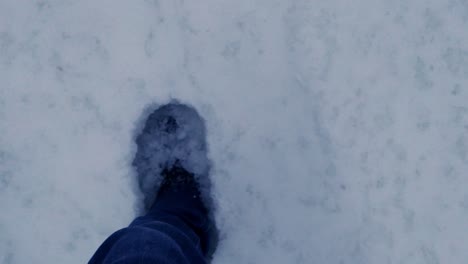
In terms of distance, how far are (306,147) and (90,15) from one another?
102cm

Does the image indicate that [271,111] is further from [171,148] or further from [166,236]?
[166,236]

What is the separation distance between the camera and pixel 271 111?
5.27 feet

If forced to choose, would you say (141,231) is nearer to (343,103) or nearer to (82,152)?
(82,152)

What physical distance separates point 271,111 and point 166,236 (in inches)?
27.0

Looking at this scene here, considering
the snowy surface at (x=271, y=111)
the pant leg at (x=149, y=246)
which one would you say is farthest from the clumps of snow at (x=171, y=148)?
the pant leg at (x=149, y=246)

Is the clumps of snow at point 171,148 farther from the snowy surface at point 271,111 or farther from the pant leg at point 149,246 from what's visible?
the pant leg at point 149,246

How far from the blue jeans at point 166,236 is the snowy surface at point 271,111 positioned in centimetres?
14

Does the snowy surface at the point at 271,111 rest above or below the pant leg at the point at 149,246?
above

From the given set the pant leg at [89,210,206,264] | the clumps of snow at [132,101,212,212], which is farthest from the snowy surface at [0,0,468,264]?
the pant leg at [89,210,206,264]

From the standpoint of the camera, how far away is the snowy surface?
→ 5.24ft

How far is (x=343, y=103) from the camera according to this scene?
1600mm

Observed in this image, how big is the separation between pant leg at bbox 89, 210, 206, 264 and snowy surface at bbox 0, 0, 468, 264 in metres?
0.39

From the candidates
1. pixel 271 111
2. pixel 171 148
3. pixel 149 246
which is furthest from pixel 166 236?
pixel 271 111

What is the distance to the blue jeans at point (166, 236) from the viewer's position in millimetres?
1048
